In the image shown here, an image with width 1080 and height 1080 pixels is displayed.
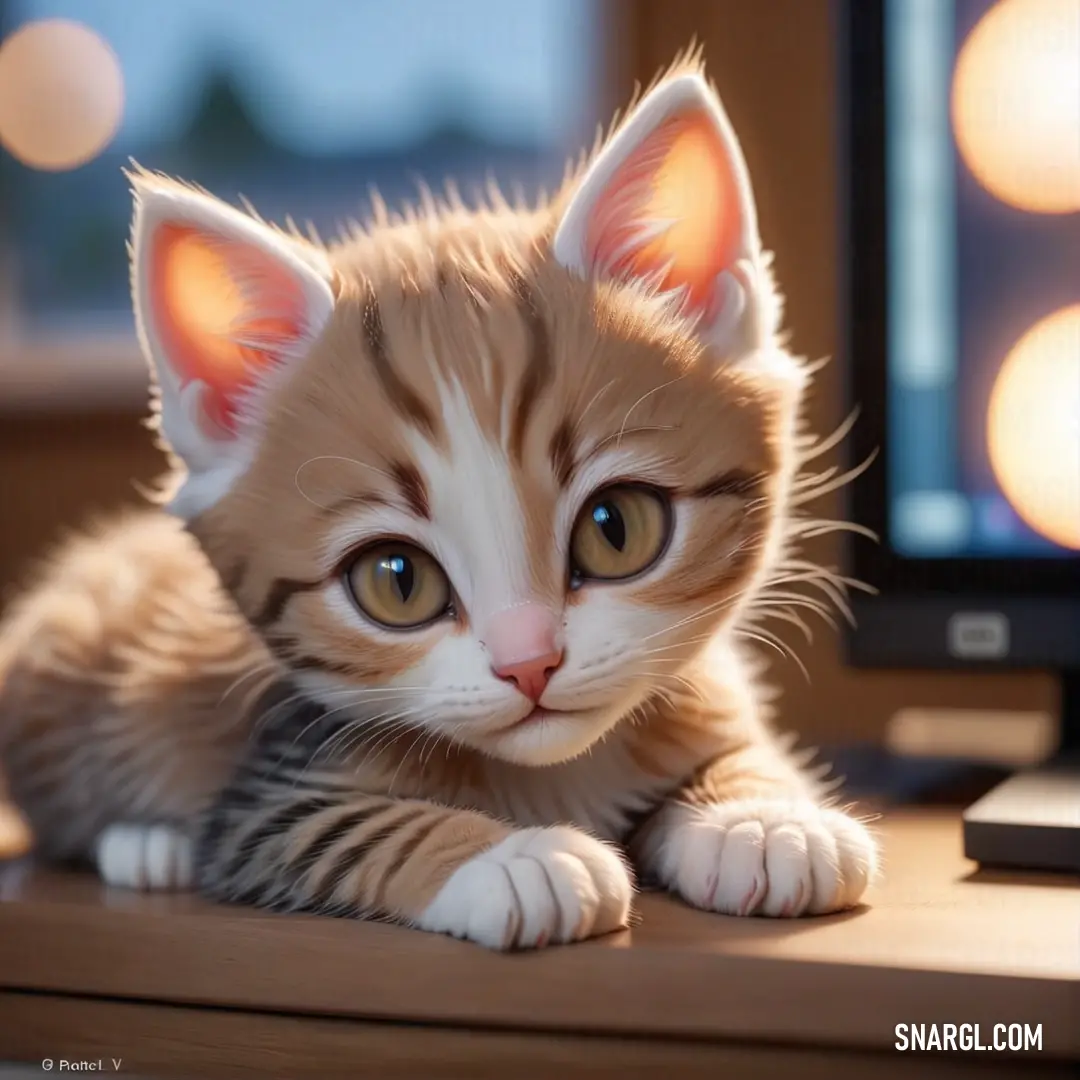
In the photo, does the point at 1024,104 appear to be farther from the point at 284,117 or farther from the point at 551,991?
the point at 284,117

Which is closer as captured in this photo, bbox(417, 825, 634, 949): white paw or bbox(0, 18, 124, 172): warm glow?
bbox(417, 825, 634, 949): white paw

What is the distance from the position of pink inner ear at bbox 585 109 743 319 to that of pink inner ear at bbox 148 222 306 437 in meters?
0.13

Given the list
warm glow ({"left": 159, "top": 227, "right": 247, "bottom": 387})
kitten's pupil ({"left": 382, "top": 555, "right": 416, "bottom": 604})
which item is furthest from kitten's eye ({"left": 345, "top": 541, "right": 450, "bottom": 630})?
warm glow ({"left": 159, "top": 227, "right": 247, "bottom": 387})

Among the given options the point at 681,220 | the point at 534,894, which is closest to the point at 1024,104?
the point at 681,220

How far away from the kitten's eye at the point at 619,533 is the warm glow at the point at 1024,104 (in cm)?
31

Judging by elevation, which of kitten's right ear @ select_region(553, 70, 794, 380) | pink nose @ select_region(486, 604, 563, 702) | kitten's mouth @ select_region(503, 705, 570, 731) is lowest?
kitten's mouth @ select_region(503, 705, 570, 731)

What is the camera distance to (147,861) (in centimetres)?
61

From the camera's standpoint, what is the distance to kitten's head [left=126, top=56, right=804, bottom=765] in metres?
0.53

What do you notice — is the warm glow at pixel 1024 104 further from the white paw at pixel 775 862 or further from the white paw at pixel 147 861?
the white paw at pixel 147 861

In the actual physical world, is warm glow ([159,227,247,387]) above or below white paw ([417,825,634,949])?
above

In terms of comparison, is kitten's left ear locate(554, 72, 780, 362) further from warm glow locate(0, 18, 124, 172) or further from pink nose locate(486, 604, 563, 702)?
warm glow locate(0, 18, 124, 172)

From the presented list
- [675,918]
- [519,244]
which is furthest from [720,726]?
[519,244]

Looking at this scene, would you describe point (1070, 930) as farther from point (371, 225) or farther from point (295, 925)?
point (371, 225)

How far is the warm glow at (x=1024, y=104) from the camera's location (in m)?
0.70
